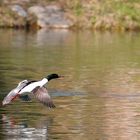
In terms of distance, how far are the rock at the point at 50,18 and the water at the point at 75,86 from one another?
9.11 metres

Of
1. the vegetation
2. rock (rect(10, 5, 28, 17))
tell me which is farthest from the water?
rock (rect(10, 5, 28, 17))

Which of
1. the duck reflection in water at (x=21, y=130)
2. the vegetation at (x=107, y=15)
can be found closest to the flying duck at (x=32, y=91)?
the duck reflection in water at (x=21, y=130)

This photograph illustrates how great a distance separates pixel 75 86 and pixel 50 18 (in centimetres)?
3157

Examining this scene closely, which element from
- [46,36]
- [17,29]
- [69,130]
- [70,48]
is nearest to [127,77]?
[69,130]

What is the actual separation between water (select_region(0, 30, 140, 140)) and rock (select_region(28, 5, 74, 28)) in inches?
358

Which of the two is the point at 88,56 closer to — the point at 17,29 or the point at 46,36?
the point at 46,36

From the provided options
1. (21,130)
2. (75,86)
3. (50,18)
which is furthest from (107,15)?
(21,130)

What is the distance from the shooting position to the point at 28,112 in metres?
20.2

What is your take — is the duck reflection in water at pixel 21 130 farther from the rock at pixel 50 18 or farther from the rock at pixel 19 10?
the rock at pixel 50 18

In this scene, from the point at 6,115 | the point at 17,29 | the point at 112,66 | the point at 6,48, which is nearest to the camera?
the point at 6,115

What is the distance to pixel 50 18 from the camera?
56719mm

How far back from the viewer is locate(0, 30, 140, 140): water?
17.8 metres

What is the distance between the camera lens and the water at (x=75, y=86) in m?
17.8

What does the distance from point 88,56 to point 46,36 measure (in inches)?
490
